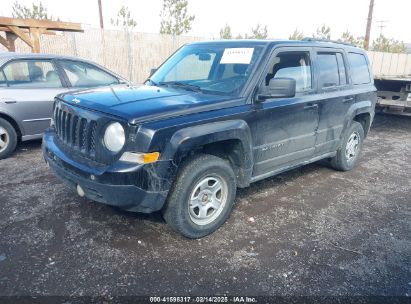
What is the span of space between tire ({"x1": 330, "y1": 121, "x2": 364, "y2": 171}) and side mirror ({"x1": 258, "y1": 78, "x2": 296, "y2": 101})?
2.20m

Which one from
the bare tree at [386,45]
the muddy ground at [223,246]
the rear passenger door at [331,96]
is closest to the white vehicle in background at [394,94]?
the rear passenger door at [331,96]

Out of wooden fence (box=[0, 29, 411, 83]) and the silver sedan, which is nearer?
the silver sedan

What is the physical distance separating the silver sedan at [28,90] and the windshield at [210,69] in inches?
96.6

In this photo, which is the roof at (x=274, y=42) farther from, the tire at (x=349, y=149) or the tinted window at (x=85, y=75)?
the tinted window at (x=85, y=75)

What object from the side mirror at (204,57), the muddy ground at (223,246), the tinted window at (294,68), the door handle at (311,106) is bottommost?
the muddy ground at (223,246)

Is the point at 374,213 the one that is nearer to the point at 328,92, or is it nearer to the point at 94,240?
the point at 328,92

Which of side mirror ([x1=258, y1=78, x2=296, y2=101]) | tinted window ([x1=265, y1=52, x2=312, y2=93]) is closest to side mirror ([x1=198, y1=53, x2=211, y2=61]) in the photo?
tinted window ([x1=265, y1=52, x2=312, y2=93])

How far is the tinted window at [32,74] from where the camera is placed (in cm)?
554

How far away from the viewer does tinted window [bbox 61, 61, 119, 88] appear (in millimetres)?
6176

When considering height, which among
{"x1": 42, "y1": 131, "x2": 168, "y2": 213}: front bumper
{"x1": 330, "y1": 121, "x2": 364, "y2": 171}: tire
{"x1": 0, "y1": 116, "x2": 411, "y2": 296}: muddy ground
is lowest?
{"x1": 0, "y1": 116, "x2": 411, "y2": 296}: muddy ground

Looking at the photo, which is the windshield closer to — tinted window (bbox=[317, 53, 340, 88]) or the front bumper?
tinted window (bbox=[317, 53, 340, 88])

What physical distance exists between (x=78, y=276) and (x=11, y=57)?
14.4 feet

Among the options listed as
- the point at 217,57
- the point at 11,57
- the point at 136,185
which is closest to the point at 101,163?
the point at 136,185

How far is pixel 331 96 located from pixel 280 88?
1498 mm
